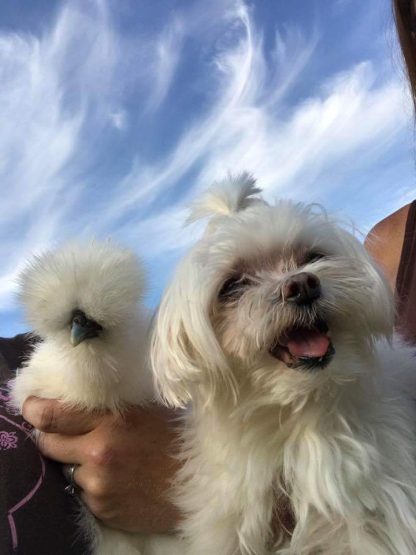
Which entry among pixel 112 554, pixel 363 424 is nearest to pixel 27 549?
pixel 112 554

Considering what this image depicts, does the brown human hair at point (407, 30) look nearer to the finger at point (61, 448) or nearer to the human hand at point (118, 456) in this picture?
the human hand at point (118, 456)

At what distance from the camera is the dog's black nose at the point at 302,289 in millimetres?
1224

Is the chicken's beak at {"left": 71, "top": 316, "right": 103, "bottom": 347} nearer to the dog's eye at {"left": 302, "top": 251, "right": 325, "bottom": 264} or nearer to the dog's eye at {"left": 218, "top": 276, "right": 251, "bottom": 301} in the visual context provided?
the dog's eye at {"left": 218, "top": 276, "right": 251, "bottom": 301}

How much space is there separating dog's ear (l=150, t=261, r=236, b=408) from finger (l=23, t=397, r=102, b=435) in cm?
31

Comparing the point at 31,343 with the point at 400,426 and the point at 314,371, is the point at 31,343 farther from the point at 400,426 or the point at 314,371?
the point at 400,426

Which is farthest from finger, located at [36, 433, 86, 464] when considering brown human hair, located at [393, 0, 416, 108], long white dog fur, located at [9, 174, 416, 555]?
brown human hair, located at [393, 0, 416, 108]

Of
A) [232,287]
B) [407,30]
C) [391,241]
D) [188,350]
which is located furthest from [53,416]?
[407,30]

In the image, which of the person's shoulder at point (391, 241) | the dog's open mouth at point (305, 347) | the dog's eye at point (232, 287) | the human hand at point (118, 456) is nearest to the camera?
the dog's open mouth at point (305, 347)

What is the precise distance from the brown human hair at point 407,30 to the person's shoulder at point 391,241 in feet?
1.40

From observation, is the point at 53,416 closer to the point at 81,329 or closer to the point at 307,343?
the point at 81,329

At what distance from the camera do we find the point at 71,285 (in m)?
1.37

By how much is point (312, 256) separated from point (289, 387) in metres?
0.30

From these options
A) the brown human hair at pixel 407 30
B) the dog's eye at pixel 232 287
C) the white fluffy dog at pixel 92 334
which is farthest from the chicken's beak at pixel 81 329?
the brown human hair at pixel 407 30

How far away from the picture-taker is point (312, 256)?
1.37 meters
